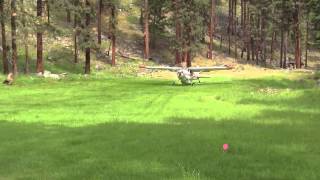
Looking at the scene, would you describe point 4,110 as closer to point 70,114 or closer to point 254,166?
point 70,114

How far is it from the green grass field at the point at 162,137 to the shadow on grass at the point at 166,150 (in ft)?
0.07

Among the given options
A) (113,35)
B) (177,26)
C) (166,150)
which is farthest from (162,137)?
(177,26)

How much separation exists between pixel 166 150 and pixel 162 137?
6.82 feet

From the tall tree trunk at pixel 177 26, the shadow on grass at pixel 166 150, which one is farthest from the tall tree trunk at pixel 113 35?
the shadow on grass at pixel 166 150

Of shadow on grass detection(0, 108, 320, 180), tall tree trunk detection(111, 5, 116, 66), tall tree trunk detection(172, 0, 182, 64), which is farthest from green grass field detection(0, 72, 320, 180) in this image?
tall tree trunk detection(172, 0, 182, 64)

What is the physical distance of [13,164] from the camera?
13484 mm

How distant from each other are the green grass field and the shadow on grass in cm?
2

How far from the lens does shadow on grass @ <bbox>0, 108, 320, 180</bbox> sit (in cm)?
1193

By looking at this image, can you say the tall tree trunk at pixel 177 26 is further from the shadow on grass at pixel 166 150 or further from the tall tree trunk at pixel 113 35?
the shadow on grass at pixel 166 150

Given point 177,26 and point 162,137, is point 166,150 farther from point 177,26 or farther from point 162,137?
point 177,26

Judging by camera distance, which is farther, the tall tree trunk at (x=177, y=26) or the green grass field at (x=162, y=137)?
the tall tree trunk at (x=177, y=26)

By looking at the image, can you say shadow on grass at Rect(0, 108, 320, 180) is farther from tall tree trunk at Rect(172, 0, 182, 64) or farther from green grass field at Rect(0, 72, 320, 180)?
tall tree trunk at Rect(172, 0, 182, 64)

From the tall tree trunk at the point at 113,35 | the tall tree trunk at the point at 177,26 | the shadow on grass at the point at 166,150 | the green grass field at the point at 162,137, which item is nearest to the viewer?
the shadow on grass at the point at 166,150

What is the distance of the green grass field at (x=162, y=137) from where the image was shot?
1220 centimetres
